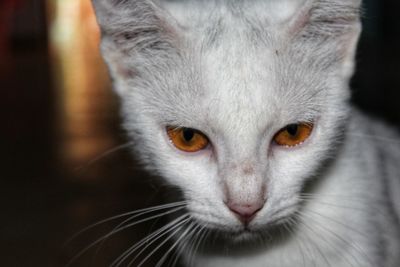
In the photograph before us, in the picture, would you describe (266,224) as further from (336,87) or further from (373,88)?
(373,88)

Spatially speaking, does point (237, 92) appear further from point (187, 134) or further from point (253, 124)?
point (187, 134)

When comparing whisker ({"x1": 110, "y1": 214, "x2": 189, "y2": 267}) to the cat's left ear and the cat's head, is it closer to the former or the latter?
the cat's head

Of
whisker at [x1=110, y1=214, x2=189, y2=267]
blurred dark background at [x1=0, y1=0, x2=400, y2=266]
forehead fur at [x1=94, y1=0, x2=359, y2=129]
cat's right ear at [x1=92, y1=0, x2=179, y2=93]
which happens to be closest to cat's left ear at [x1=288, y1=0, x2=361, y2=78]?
forehead fur at [x1=94, y1=0, x2=359, y2=129]

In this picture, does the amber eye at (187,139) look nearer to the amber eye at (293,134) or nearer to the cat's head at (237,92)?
the cat's head at (237,92)

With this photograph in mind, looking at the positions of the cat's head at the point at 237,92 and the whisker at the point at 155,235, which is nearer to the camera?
the cat's head at the point at 237,92

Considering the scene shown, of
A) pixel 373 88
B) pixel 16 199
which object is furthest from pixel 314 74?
pixel 373 88

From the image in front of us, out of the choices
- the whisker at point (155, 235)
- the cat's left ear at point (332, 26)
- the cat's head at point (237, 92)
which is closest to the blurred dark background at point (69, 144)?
the whisker at point (155, 235)

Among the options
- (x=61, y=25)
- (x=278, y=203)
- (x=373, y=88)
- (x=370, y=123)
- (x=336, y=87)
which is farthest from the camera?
(x=61, y=25)
